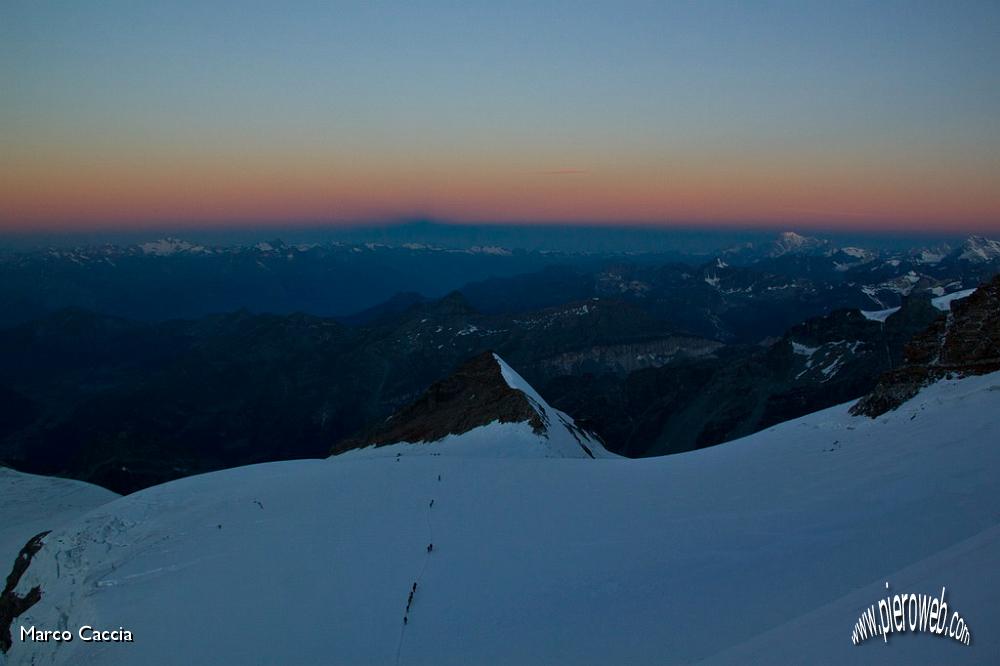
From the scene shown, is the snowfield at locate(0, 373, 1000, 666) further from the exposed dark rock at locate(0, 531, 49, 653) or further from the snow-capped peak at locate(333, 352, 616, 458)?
the snow-capped peak at locate(333, 352, 616, 458)

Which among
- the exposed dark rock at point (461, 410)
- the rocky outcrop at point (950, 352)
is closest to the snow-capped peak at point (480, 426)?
the exposed dark rock at point (461, 410)

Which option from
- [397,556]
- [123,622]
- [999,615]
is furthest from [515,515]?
[999,615]

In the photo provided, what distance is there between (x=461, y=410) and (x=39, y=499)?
4023cm

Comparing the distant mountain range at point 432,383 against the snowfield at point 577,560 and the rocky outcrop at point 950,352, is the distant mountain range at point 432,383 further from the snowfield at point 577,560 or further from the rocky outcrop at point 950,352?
the rocky outcrop at point 950,352

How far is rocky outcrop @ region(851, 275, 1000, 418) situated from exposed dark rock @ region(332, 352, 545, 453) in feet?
51.0

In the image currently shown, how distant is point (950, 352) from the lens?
63.9 ft

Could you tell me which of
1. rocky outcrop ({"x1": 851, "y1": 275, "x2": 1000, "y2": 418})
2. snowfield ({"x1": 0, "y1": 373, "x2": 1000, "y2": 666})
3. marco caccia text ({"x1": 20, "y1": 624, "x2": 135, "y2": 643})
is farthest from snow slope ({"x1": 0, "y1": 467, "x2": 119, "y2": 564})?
rocky outcrop ({"x1": 851, "y1": 275, "x2": 1000, "y2": 418})

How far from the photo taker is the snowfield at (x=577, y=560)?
6.84 metres

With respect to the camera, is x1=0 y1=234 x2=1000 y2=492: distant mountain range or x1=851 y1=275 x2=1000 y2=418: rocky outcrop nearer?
x1=851 y1=275 x2=1000 y2=418: rocky outcrop

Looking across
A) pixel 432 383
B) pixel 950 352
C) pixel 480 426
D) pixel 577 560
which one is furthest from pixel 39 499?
pixel 950 352

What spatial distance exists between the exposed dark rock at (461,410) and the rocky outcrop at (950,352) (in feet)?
51.0

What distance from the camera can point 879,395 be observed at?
17.7 metres

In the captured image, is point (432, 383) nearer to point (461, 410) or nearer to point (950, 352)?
point (461, 410)

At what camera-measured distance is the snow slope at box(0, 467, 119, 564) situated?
3762 cm
